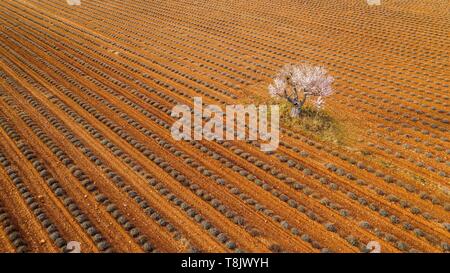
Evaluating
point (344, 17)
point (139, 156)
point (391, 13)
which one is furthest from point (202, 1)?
point (139, 156)

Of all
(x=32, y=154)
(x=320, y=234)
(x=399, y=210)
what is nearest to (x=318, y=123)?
(x=399, y=210)

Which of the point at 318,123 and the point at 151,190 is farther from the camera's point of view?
the point at 318,123

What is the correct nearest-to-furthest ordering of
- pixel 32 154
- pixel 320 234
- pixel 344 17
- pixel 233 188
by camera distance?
pixel 320 234, pixel 233 188, pixel 32 154, pixel 344 17

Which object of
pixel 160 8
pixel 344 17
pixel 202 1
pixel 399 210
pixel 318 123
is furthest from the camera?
pixel 202 1

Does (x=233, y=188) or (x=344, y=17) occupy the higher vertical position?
(x=344, y=17)

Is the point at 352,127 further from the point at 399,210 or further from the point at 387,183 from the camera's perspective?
the point at 399,210

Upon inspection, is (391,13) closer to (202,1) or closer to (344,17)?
(344,17)
